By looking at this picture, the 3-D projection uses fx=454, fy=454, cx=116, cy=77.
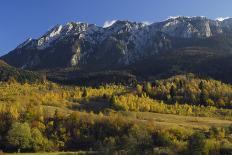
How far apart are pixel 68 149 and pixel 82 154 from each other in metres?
33.1

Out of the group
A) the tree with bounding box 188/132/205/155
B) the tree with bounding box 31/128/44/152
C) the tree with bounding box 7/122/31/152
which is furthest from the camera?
the tree with bounding box 31/128/44/152

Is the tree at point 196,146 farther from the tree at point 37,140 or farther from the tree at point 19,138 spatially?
the tree at point 19,138

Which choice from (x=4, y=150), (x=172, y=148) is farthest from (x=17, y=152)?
(x=172, y=148)

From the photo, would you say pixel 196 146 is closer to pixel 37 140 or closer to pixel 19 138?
pixel 37 140

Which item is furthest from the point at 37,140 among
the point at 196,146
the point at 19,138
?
the point at 196,146

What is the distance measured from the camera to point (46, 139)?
196 meters

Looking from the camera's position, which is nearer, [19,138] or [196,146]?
[196,146]

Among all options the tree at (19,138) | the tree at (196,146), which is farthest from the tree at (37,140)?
the tree at (196,146)

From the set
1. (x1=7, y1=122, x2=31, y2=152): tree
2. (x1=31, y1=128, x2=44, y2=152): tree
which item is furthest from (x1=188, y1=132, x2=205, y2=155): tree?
(x1=7, y1=122, x2=31, y2=152): tree

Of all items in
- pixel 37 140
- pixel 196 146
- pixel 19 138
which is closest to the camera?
pixel 196 146

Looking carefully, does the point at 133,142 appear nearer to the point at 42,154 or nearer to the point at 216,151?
the point at 216,151

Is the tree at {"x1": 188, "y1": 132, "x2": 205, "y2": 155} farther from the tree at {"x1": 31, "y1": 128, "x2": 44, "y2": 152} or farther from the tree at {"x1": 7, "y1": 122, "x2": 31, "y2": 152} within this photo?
the tree at {"x1": 7, "y1": 122, "x2": 31, "y2": 152}

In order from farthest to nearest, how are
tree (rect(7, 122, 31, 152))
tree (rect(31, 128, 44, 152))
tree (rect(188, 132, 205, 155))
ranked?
tree (rect(31, 128, 44, 152)), tree (rect(7, 122, 31, 152)), tree (rect(188, 132, 205, 155))

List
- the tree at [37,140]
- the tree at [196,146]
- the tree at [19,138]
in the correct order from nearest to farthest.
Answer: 1. the tree at [196,146]
2. the tree at [19,138]
3. the tree at [37,140]
